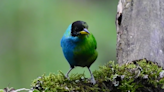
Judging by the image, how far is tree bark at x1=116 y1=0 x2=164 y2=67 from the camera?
147 inches

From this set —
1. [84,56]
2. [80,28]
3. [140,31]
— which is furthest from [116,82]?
[140,31]

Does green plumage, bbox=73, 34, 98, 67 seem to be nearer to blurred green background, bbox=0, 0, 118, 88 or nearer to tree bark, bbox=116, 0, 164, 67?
tree bark, bbox=116, 0, 164, 67

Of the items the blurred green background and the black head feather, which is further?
the blurred green background

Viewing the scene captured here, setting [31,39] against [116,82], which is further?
[31,39]

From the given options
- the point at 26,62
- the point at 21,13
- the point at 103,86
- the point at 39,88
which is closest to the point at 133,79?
the point at 103,86

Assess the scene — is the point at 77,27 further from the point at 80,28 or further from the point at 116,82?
the point at 116,82

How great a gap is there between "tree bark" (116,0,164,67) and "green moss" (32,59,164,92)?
0.41 meters

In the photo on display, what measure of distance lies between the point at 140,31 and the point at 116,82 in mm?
1029

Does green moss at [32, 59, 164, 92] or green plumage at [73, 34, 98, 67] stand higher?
green plumage at [73, 34, 98, 67]

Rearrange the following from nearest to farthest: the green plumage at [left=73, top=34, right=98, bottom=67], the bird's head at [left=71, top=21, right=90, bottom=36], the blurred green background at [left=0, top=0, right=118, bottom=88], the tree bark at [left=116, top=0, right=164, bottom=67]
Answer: the bird's head at [left=71, top=21, right=90, bottom=36], the green plumage at [left=73, top=34, right=98, bottom=67], the tree bark at [left=116, top=0, right=164, bottom=67], the blurred green background at [left=0, top=0, right=118, bottom=88]

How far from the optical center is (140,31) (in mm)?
3949

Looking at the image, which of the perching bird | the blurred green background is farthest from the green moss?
the blurred green background

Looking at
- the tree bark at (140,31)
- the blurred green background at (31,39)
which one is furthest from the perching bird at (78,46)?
the blurred green background at (31,39)

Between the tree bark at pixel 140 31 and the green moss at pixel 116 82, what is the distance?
0.41 m
